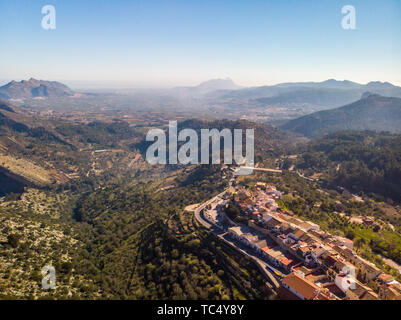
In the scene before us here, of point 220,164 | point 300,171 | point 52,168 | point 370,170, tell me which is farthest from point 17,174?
point 370,170

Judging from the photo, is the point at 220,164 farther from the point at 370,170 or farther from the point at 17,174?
the point at 17,174

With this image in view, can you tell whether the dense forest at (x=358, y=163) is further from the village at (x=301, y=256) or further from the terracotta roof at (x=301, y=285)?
the terracotta roof at (x=301, y=285)

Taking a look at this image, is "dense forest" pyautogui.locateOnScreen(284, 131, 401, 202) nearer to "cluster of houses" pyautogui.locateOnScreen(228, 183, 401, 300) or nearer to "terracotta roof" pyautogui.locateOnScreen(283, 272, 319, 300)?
"cluster of houses" pyautogui.locateOnScreen(228, 183, 401, 300)

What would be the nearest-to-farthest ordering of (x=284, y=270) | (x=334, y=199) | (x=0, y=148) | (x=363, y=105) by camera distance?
(x=284, y=270) < (x=334, y=199) < (x=0, y=148) < (x=363, y=105)

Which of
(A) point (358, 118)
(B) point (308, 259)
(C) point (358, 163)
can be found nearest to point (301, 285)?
(B) point (308, 259)

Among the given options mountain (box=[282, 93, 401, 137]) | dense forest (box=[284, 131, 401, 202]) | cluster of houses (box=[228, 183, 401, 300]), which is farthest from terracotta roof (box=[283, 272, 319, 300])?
mountain (box=[282, 93, 401, 137])
